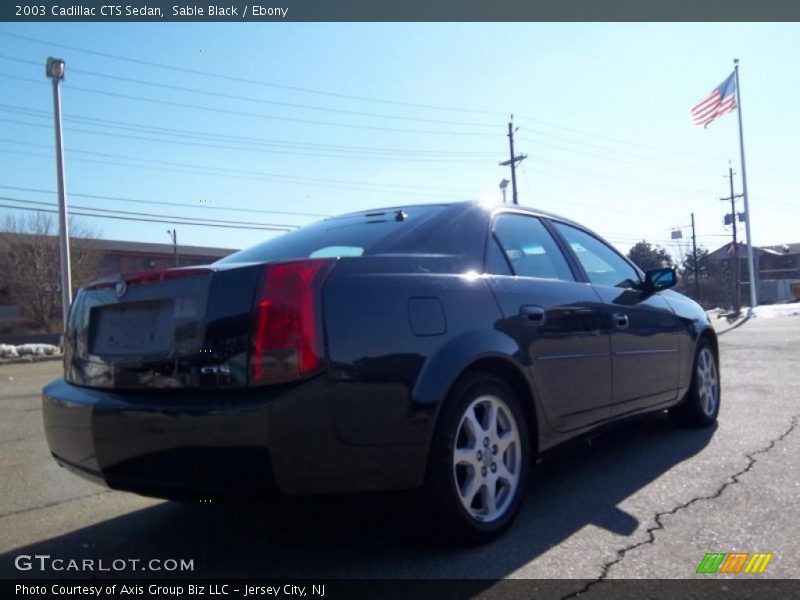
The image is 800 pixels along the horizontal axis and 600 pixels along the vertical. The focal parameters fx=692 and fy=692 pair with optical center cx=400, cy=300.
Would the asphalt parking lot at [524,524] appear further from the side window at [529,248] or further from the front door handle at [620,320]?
the side window at [529,248]

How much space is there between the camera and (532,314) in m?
3.51

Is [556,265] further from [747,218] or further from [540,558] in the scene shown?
[747,218]

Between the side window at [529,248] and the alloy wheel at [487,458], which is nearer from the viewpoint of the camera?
the alloy wheel at [487,458]

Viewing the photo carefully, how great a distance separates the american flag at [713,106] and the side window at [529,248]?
88.7 ft

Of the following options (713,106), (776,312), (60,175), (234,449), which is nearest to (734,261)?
(776,312)

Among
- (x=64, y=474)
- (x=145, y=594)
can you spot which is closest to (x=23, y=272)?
(x=64, y=474)

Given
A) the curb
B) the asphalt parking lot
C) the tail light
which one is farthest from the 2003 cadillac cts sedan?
the curb

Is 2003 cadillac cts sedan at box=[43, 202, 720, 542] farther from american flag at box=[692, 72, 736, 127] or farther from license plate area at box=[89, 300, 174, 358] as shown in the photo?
american flag at box=[692, 72, 736, 127]

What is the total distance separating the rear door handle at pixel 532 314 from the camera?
346 centimetres

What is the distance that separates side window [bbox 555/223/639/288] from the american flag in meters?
26.1

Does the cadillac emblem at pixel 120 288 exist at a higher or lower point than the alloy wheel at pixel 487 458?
higher

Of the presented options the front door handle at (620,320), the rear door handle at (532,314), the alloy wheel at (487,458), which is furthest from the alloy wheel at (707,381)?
the alloy wheel at (487,458)

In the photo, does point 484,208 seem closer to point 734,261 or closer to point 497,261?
point 497,261

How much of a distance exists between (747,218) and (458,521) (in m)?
37.4
